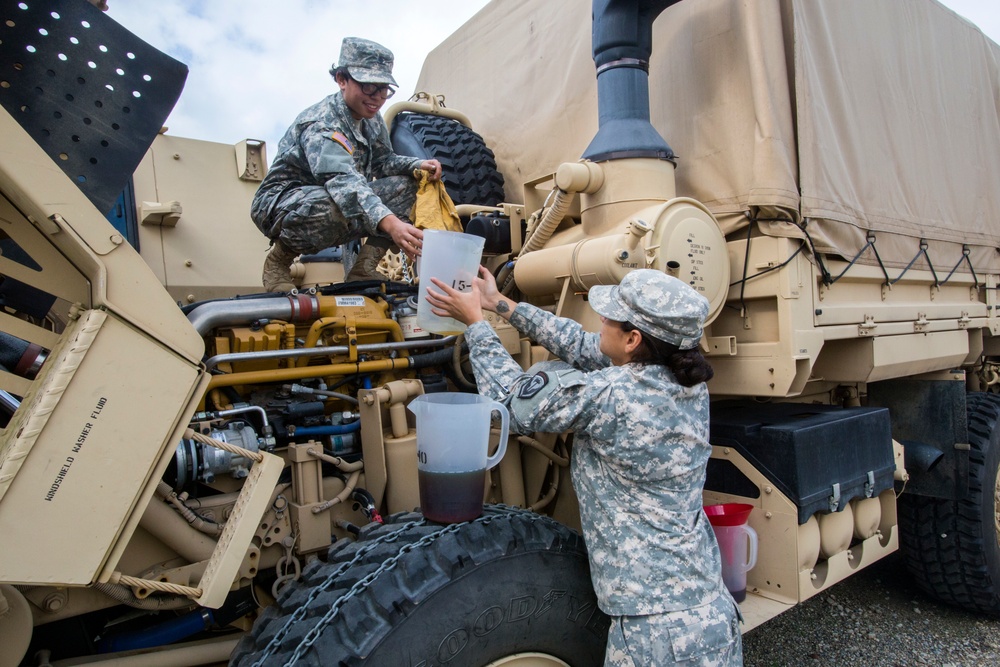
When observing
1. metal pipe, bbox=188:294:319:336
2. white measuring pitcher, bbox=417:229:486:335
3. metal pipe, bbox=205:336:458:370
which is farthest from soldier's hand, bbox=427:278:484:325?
metal pipe, bbox=188:294:319:336

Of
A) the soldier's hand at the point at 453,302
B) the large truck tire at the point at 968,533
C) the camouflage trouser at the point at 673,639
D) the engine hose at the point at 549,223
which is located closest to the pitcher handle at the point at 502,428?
the soldier's hand at the point at 453,302

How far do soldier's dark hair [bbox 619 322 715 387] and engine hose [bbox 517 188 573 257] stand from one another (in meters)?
0.99

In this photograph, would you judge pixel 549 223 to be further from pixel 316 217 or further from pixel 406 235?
pixel 316 217

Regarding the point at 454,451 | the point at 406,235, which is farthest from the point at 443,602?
the point at 406,235

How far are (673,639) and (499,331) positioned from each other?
1.45 m

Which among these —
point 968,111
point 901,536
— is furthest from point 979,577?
point 968,111

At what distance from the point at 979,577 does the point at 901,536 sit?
438mm

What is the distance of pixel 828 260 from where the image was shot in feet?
10.3

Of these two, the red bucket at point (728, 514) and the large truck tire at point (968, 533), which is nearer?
the red bucket at point (728, 514)

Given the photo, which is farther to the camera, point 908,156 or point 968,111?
point 968,111

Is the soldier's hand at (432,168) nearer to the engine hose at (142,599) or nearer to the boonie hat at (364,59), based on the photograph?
the boonie hat at (364,59)

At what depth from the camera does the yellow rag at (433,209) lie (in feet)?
10.6

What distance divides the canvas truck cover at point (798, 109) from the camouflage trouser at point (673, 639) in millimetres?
1605

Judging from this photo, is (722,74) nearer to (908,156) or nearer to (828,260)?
(828,260)
